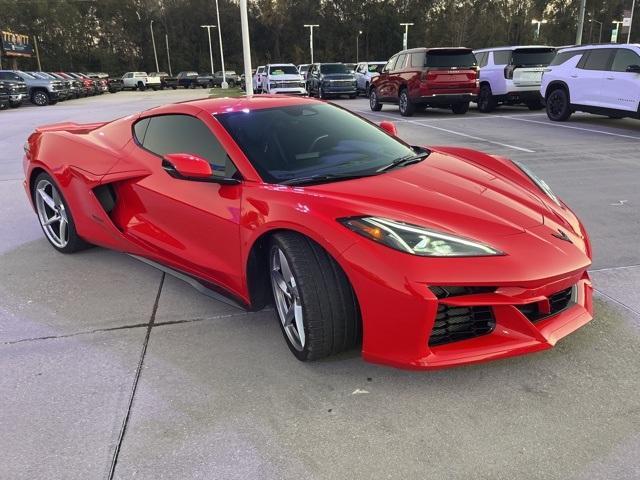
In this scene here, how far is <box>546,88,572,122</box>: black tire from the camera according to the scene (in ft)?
40.6

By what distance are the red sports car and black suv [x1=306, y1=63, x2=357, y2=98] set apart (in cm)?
1996

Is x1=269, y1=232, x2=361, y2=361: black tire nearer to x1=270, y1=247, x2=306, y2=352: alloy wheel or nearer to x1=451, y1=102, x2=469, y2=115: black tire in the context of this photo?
x1=270, y1=247, x2=306, y2=352: alloy wheel

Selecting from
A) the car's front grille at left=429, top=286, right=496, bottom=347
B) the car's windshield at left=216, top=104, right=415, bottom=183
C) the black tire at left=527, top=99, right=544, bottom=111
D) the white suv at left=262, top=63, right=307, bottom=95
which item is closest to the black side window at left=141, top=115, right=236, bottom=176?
the car's windshield at left=216, top=104, right=415, bottom=183

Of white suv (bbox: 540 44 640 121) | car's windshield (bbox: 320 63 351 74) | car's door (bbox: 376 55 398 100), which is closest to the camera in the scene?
white suv (bbox: 540 44 640 121)

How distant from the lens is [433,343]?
244 cm

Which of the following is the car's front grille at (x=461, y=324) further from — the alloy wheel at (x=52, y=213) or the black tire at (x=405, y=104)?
the black tire at (x=405, y=104)

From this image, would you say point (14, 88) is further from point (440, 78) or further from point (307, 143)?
point (307, 143)

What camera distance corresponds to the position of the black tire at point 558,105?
12383mm

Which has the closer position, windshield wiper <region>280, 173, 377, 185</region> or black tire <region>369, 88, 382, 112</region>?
windshield wiper <region>280, 173, 377, 185</region>

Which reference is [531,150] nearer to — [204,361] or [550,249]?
[550,249]

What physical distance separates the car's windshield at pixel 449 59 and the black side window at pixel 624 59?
4.25m

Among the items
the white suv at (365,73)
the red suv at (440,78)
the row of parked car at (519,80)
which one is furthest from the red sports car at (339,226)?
the white suv at (365,73)

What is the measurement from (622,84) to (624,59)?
53 centimetres

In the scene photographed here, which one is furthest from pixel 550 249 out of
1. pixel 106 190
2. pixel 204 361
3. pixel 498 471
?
pixel 106 190
